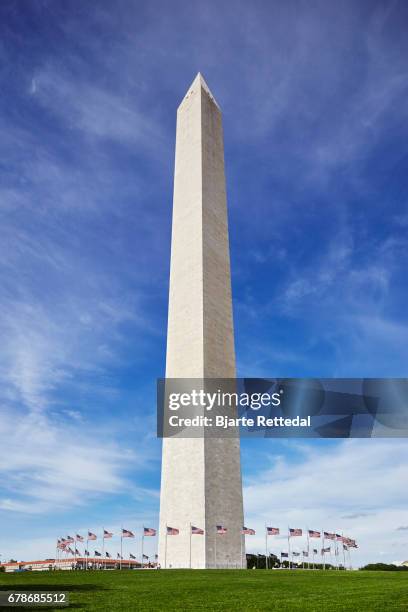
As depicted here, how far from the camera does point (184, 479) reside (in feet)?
115

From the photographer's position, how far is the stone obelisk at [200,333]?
3409cm

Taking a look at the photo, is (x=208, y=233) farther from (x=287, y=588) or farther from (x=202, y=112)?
(x=287, y=588)

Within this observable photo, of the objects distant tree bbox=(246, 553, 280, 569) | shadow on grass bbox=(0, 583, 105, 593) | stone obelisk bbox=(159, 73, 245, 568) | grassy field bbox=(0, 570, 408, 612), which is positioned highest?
stone obelisk bbox=(159, 73, 245, 568)

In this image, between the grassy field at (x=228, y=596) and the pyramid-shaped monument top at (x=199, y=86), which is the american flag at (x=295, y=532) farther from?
the pyramid-shaped monument top at (x=199, y=86)

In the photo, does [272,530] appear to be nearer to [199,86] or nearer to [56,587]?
[56,587]

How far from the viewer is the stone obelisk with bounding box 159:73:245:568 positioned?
34.1m

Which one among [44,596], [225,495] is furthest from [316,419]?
Result: [44,596]

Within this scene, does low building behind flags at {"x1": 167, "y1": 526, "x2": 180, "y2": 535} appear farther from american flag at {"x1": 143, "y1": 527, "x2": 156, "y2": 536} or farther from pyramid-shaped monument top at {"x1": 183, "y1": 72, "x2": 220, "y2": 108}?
pyramid-shaped monument top at {"x1": 183, "y1": 72, "x2": 220, "y2": 108}

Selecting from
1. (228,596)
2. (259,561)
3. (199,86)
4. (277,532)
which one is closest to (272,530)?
(277,532)

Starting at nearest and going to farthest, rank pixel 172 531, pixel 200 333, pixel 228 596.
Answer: pixel 228 596 < pixel 172 531 < pixel 200 333

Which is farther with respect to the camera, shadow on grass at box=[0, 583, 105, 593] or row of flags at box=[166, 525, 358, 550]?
row of flags at box=[166, 525, 358, 550]

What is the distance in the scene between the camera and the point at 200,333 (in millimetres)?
38344

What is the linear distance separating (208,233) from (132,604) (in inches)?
1295

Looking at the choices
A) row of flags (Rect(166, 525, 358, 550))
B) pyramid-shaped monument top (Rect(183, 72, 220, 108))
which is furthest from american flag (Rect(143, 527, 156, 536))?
pyramid-shaped monument top (Rect(183, 72, 220, 108))
